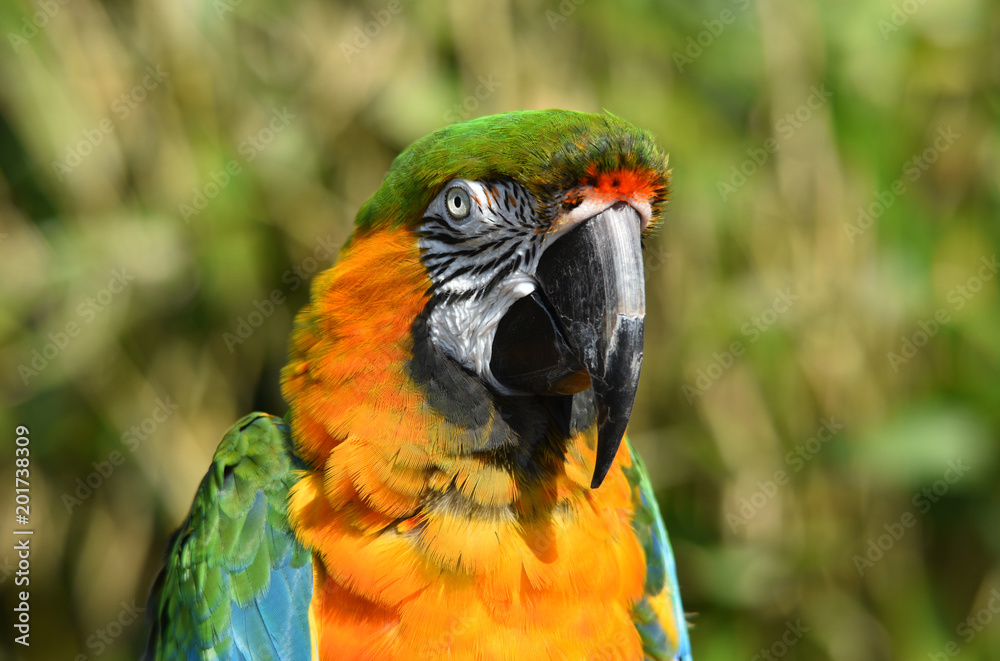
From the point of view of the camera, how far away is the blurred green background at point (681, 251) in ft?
7.97

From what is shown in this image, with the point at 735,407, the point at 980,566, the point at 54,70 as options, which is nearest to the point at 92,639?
the point at 54,70

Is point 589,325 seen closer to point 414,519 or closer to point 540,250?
point 540,250

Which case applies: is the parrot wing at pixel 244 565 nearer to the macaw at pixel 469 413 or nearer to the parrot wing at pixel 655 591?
the macaw at pixel 469 413

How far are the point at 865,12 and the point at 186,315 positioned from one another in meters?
2.47

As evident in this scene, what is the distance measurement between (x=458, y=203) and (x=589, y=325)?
0.99ft

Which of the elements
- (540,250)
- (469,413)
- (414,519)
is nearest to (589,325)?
(540,250)

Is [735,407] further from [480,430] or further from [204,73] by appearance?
[204,73]

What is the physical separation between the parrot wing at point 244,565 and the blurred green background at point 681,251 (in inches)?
46.3

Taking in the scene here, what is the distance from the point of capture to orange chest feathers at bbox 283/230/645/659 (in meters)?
1.20

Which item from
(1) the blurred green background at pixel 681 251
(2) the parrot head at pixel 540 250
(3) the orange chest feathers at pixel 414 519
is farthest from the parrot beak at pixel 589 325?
(1) the blurred green background at pixel 681 251

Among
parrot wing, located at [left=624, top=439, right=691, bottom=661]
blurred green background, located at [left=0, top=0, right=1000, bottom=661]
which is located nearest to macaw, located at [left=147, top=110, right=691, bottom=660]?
parrot wing, located at [left=624, top=439, right=691, bottom=661]

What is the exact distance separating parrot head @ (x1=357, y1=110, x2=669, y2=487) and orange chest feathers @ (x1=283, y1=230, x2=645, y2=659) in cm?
7

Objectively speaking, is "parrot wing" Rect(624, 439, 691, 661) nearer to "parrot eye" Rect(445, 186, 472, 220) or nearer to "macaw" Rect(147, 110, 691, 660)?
"macaw" Rect(147, 110, 691, 660)

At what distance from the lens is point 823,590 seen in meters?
2.59
